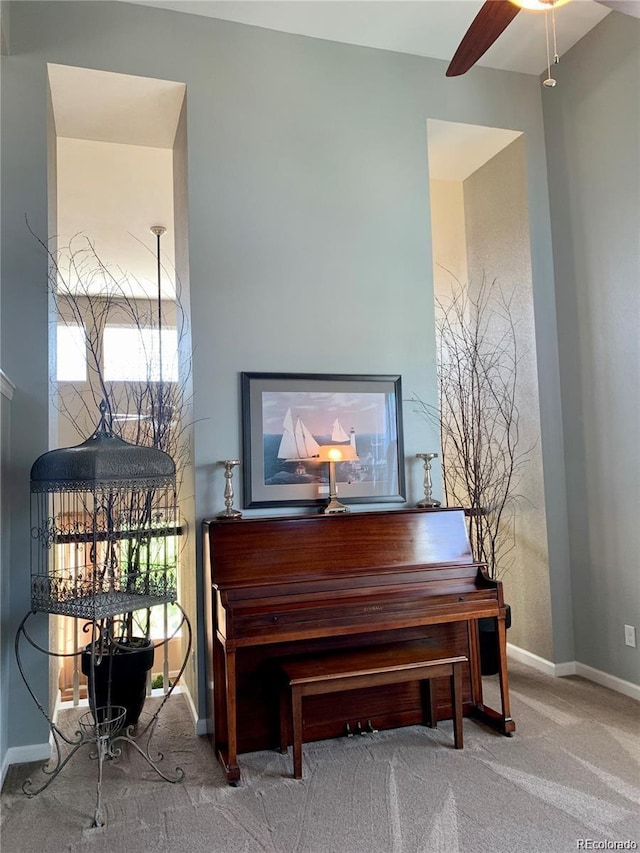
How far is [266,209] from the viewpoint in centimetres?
353

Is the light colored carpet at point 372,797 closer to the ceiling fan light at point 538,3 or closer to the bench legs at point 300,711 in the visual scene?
the bench legs at point 300,711

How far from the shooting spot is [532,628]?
402 cm

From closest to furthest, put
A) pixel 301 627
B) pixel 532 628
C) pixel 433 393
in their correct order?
pixel 301 627 → pixel 433 393 → pixel 532 628

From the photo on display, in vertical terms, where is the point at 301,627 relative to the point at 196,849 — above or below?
above

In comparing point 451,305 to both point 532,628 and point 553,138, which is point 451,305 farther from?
point 532,628

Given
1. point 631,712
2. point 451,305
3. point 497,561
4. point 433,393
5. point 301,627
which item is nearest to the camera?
point 301,627

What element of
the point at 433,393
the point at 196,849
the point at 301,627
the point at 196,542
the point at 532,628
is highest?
the point at 433,393

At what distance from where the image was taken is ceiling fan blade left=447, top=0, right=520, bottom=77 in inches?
88.6

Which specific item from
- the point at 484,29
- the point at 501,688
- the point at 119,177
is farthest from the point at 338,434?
the point at 119,177

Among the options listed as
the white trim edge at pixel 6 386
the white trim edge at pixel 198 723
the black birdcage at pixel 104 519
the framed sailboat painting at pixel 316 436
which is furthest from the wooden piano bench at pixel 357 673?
the white trim edge at pixel 6 386

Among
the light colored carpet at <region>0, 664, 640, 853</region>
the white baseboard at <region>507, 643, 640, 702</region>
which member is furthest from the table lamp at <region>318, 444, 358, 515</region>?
the white baseboard at <region>507, 643, 640, 702</region>

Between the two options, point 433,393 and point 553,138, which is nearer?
point 433,393

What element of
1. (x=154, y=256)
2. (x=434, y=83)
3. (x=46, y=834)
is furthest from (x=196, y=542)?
(x=154, y=256)

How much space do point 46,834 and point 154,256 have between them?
527cm
